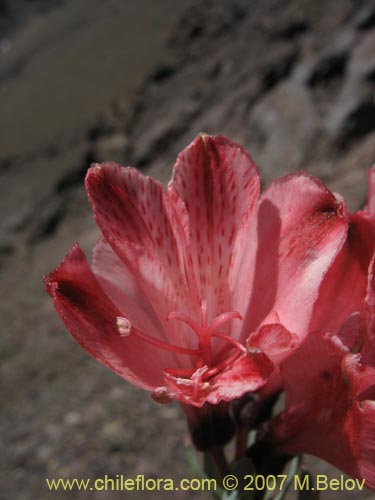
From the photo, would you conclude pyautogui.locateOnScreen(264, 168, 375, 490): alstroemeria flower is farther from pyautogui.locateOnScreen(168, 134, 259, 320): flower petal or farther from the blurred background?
the blurred background

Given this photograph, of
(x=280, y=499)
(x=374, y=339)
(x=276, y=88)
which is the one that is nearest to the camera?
(x=374, y=339)

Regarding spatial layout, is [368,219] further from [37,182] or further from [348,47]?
[37,182]

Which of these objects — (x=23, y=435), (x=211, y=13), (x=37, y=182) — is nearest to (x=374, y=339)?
(x=23, y=435)

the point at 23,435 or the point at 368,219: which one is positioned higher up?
the point at 368,219

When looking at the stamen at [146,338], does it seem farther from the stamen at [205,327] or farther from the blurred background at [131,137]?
the blurred background at [131,137]

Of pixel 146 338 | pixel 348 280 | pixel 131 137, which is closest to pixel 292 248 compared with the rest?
pixel 348 280

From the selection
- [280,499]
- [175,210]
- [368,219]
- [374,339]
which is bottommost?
[280,499]

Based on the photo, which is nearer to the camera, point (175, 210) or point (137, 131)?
point (175, 210)

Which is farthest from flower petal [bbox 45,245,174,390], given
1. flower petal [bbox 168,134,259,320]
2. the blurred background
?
the blurred background
